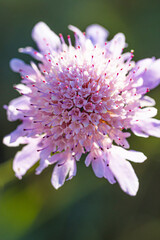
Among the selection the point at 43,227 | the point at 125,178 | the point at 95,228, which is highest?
the point at 125,178

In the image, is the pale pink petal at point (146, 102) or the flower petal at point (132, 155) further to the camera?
the pale pink petal at point (146, 102)

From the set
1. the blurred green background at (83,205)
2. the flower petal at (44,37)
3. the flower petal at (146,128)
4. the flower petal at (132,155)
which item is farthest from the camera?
the blurred green background at (83,205)

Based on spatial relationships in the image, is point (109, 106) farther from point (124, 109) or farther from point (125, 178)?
point (125, 178)

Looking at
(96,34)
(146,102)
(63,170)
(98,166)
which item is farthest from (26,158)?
(96,34)

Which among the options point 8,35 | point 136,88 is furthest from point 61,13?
point 136,88

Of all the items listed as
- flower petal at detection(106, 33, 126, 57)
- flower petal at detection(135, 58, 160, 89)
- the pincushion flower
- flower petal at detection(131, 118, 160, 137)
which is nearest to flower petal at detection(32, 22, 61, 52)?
the pincushion flower

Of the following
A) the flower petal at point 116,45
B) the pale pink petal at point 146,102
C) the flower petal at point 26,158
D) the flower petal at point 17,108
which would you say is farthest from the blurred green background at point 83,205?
the flower petal at point 116,45

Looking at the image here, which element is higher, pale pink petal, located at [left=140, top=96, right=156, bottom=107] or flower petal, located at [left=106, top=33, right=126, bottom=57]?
flower petal, located at [left=106, top=33, right=126, bottom=57]

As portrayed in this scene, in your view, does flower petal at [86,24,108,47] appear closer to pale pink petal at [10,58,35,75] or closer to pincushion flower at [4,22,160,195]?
pincushion flower at [4,22,160,195]

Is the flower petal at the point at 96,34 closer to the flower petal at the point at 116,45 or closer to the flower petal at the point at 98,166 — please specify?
the flower petal at the point at 116,45
